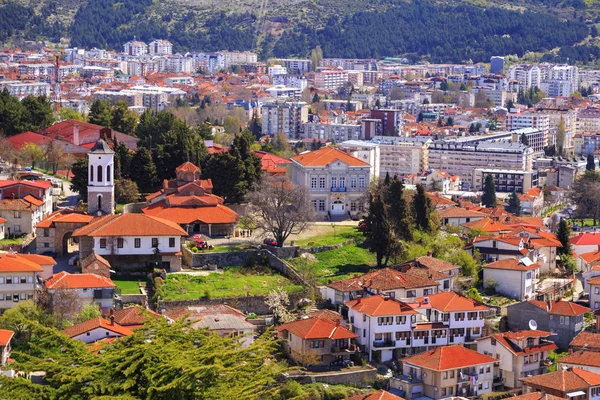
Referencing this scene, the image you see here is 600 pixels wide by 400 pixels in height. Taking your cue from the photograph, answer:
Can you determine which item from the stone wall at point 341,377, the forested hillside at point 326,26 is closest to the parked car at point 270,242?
the stone wall at point 341,377

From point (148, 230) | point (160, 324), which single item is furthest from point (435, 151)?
point (160, 324)

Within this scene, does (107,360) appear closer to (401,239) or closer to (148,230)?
(148,230)

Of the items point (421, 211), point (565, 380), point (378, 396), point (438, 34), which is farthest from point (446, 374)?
point (438, 34)

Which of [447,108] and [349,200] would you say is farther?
[447,108]

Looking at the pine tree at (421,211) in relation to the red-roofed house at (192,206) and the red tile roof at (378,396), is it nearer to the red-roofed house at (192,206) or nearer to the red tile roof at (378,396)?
the red-roofed house at (192,206)

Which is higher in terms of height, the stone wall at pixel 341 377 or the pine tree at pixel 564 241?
the pine tree at pixel 564 241

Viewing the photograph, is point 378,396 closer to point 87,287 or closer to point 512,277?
point 87,287

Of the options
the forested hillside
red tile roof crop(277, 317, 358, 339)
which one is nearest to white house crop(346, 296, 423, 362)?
red tile roof crop(277, 317, 358, 339)
